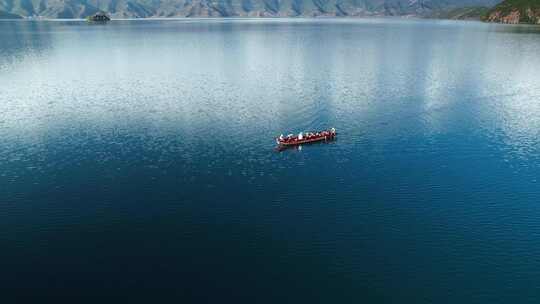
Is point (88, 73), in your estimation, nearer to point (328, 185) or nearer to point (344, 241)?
point (328, 185)

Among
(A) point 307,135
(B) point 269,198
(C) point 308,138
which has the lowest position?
(B) point 269,198

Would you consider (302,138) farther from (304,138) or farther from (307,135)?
(307,135)

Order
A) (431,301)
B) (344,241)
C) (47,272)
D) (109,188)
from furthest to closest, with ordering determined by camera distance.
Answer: (109,188), (344,241), (47,272), (431,301)

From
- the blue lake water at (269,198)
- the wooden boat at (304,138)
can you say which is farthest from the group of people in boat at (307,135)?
the blue lake water at (269,198)

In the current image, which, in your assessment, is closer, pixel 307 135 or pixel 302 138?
pixel 302 138

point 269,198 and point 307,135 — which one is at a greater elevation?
point 307,135

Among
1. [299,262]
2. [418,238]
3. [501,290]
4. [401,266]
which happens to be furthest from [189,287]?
[501,290]

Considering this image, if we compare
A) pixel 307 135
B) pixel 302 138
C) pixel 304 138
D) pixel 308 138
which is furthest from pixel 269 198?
pixel 307 135
